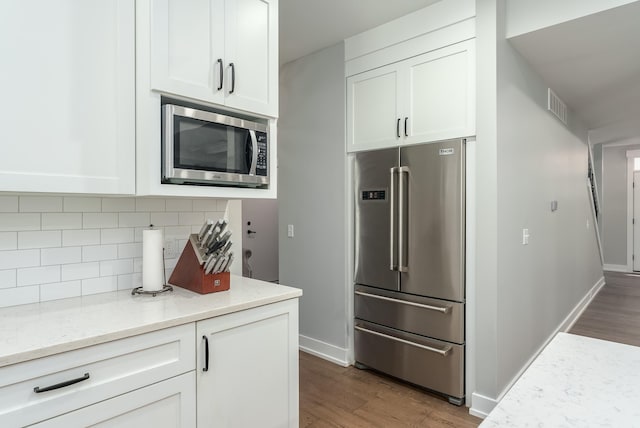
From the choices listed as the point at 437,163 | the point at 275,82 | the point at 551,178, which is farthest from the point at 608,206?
the point at 275,82

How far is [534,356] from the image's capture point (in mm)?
2986

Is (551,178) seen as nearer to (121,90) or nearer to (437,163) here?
(437,163)

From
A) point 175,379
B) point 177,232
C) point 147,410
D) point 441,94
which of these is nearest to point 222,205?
point 177,232

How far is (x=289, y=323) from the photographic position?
5.87 ft

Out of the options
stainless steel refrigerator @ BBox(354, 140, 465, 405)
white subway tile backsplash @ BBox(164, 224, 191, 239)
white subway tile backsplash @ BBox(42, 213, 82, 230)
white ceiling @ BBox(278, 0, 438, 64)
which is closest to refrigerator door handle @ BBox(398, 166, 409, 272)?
stainless steel refrigerator @ BBox(354, 140, 465, 405)

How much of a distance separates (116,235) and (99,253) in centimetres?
11

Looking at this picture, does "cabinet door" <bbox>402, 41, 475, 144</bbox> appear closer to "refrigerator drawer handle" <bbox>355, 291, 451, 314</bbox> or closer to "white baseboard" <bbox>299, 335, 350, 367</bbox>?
"refrigerator drawer handle" <bbox>355, 291, 451, 314</bbox>

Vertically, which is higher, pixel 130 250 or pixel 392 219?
pixel 392 219

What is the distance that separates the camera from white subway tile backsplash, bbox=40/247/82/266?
1.59 m

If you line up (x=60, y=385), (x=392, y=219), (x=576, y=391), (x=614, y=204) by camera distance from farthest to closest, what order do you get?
(x=614, y=204), (x=392, y=219), (x=60, y=385), (x=576, y=391)

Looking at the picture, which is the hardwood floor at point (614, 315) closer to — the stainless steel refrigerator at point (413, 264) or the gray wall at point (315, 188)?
the stainless steel refrigerator at point (413, 264)

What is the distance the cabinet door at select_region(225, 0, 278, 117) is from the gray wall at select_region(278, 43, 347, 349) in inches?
47.2

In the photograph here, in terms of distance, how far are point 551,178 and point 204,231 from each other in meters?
3.19

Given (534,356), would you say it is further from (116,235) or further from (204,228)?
(116,235)
